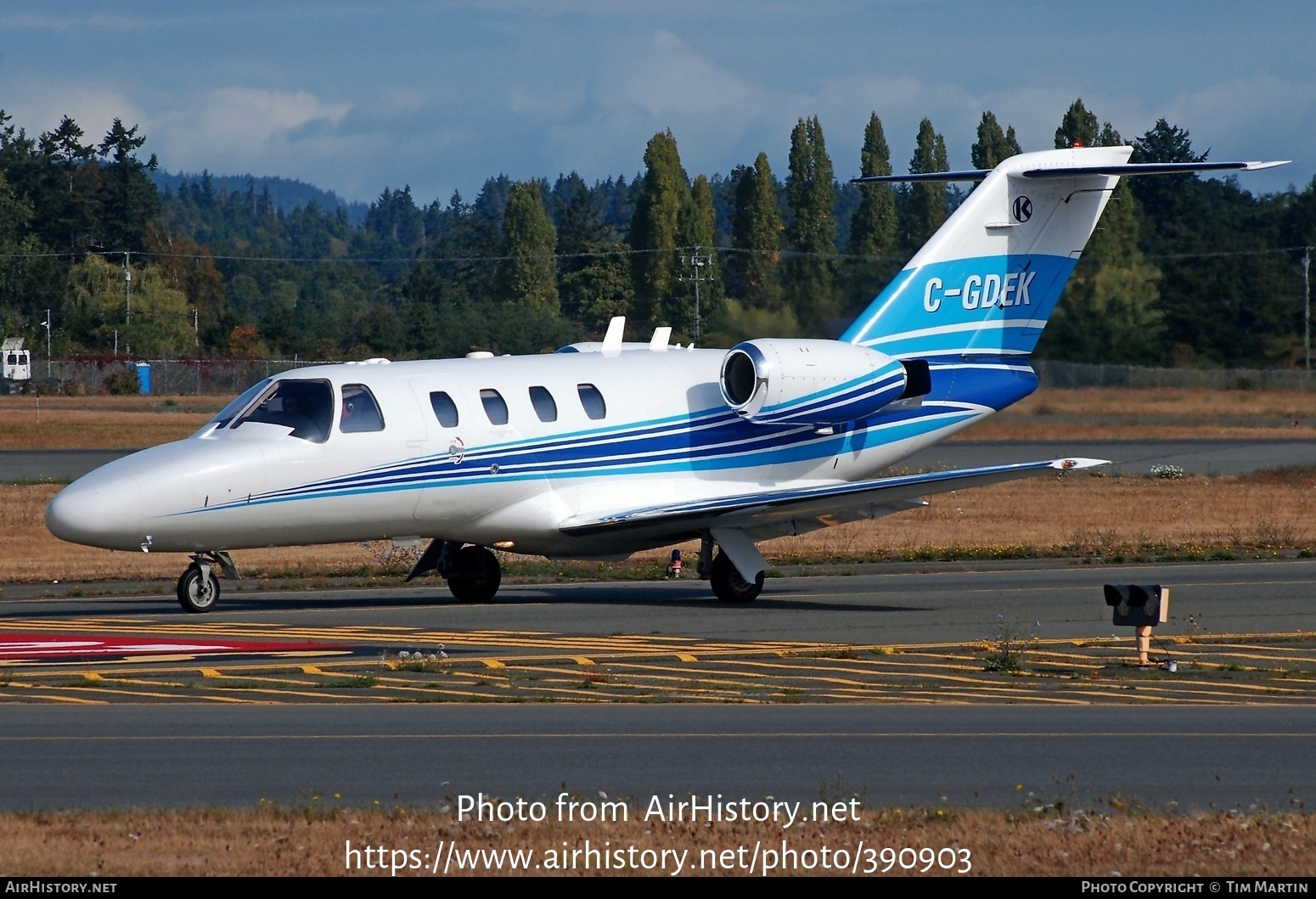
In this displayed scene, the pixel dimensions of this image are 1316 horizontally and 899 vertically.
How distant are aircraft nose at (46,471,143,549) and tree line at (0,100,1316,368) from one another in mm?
15271

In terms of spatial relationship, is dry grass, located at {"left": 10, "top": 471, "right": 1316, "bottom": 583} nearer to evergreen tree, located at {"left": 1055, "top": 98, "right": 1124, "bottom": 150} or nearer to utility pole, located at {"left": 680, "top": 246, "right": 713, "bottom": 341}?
evergreen tree, located at {"left": 1055, "top": 98, "right": 1124, "bottom": 150}

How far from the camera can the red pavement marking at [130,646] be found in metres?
18.1

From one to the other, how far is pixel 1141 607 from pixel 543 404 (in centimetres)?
913

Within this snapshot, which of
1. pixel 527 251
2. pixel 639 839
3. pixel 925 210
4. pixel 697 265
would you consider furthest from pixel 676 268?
pixel 639 839

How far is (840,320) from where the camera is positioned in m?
32.3

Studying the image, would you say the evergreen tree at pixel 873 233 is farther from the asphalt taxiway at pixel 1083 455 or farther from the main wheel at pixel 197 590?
the main wheel at pixel 197 590

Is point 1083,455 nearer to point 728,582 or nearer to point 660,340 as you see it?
point 660,340

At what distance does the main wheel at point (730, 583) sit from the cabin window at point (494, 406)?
11.5 feet

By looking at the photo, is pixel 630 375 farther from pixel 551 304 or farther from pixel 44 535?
pixel 551 304

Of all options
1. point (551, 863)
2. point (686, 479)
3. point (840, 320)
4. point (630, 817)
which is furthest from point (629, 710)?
point (840, 320)

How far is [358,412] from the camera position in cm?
2202

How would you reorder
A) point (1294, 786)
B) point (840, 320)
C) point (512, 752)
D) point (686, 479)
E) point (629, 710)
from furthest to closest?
point (840, 320) < point (686, 479) < point (629, 710) < point (512, 752) < point (1294, 786)

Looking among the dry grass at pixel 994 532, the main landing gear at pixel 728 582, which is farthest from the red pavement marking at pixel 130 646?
the dry grass at pixel 994 532

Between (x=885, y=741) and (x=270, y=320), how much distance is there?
94460 millimetres
